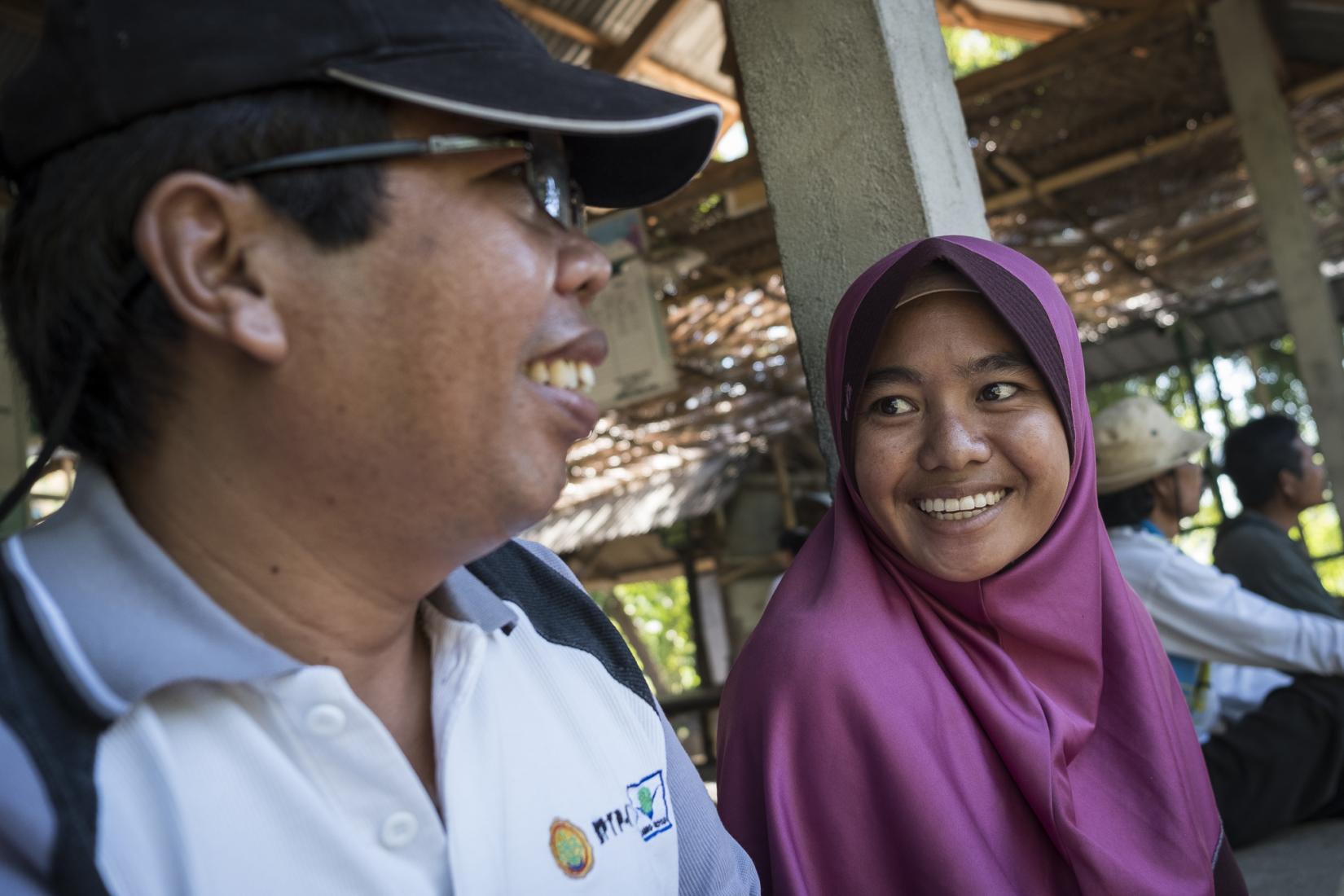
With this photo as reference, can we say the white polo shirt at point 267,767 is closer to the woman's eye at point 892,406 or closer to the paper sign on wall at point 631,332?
the woman's eye at point 892,406

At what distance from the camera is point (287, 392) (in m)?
1.04

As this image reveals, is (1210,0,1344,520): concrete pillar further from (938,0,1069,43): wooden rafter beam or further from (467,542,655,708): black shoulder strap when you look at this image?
(467,542,655,708): black shoulder strap

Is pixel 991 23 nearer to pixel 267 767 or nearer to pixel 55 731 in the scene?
pixel 267 767

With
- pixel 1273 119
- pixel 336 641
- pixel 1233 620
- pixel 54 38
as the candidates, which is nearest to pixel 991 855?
pixel 336 641

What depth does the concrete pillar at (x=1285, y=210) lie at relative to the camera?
16.9ft

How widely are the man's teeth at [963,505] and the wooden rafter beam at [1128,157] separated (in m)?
4.69

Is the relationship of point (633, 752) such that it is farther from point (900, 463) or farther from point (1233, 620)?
point (1233, 620)

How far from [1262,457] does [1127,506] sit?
1122 mm

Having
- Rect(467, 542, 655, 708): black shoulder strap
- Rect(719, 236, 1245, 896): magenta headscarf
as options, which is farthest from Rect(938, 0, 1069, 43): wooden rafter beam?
Rect(467, 542, 655, 708): black shoulder strap

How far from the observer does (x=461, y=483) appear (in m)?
1.08

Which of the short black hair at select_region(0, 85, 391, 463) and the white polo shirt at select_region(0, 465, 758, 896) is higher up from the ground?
the short black hair at select_region(0, 85, 391, 463)

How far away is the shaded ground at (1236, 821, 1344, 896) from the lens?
9.01ft

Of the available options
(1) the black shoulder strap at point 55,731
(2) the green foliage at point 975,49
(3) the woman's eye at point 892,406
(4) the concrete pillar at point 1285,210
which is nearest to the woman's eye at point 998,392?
(3) the woman's eye at point 892,406

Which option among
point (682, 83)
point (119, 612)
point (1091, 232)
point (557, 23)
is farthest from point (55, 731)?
point (1091, 232)
